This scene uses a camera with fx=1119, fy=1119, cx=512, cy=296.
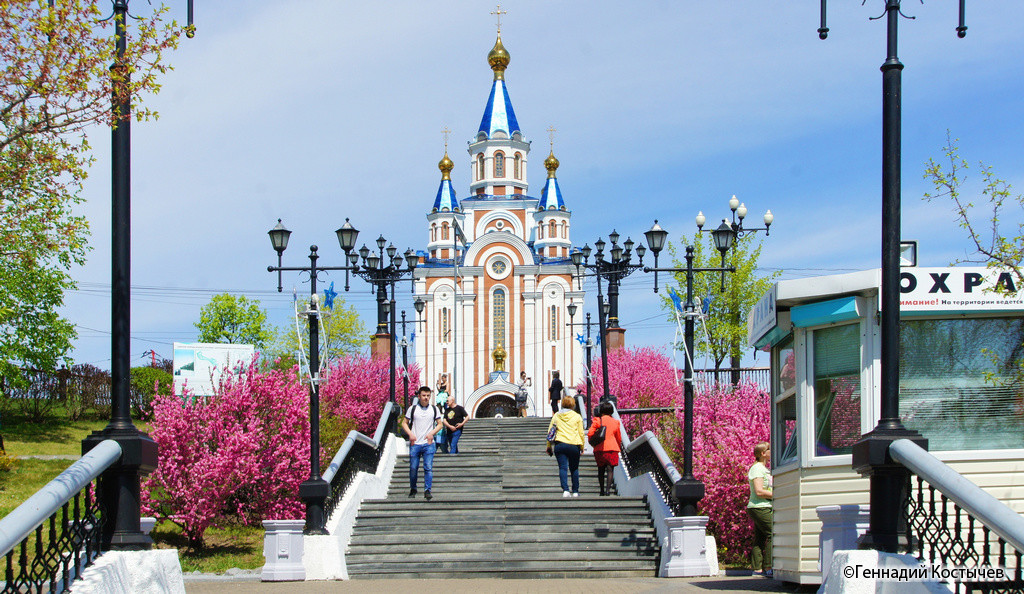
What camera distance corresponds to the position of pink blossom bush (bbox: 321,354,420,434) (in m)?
41.8

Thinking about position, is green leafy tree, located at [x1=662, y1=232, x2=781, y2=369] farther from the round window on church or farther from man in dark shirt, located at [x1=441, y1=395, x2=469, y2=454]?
the round window on church

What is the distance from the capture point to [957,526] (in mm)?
7566

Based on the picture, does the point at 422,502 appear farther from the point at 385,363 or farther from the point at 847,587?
the point at 385,363

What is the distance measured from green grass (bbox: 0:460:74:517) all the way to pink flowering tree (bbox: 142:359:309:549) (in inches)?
267

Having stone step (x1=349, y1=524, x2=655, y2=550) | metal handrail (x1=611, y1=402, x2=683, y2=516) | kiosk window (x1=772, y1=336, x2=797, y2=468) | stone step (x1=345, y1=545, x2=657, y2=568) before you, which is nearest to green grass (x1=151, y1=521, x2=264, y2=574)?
stone step (x1=349, y1=524, x2=655, y2=550)

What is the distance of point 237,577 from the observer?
64.9 ft

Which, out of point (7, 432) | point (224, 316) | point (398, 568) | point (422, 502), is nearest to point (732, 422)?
point (422, 502)

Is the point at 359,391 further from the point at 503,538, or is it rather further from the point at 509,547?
the point at 509,547

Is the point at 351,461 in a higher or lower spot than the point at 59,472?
higher

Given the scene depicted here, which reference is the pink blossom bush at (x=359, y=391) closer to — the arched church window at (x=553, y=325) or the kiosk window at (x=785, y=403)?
the arched church window at (x=553, y=325)

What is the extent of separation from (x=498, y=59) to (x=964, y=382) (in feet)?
239

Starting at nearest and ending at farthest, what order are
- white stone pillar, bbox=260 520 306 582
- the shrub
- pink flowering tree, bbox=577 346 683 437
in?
white stone pillar, bbox=260 520 306 582, pink flowering tree, bbox=577 346 683 437, the shrub

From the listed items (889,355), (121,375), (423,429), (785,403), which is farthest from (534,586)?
(121,375)

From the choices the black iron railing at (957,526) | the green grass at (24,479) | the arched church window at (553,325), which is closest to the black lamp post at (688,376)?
the black iron railing at (957,526)
